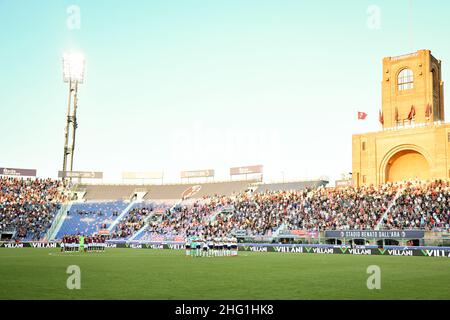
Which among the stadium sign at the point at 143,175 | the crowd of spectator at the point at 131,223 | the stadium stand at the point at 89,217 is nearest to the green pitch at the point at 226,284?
the crowd of spectator at the point at 131,223

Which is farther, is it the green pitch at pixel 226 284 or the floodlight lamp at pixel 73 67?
the floodlight lamp at pixel 73 67

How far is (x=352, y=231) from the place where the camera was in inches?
1900

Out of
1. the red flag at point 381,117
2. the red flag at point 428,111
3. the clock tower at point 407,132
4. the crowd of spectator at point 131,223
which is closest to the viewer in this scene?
the clock tower at point 407,132

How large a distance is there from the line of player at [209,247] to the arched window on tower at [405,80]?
35.9 m

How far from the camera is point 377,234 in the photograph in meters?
46.3

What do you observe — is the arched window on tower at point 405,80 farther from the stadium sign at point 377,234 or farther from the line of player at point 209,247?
the line of player at point 209,247

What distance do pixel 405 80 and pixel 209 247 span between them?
37.9 metres

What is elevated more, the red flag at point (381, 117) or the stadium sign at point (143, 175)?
the red flag at point (381, 117)

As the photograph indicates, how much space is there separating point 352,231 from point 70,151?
53063 millimetres

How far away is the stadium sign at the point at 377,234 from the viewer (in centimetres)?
4403

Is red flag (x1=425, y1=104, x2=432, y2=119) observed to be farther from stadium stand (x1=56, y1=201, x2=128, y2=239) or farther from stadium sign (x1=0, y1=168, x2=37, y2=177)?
stadium sign (x1=0, y1=168, x2=37, y2=177)

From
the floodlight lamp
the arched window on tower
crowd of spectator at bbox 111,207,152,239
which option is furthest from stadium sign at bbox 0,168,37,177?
the arched window on tower
